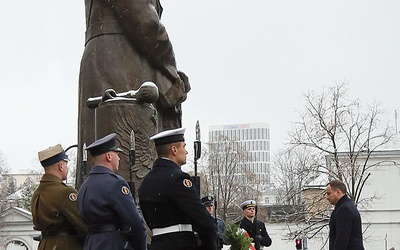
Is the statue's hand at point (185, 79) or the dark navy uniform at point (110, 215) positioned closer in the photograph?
the dark navy uniform at point (110, 215)

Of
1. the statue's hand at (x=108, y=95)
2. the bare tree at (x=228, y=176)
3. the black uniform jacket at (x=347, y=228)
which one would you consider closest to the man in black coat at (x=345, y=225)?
the black uniform jacket at (x=347, y=228)

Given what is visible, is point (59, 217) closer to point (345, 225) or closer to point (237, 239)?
point (345, 225)

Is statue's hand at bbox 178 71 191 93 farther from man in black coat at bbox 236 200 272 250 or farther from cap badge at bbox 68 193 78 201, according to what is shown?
cap badge at bbox 68 193 78 201

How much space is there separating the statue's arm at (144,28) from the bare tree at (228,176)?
47.3m

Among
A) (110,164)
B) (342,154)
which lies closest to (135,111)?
(110,164)

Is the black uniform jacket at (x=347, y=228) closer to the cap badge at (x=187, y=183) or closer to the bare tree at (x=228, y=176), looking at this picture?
the cap badge at (x=187, y=183)

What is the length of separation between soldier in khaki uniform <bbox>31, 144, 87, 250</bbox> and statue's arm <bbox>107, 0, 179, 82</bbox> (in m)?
2.96

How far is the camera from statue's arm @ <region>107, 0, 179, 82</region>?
1024cm

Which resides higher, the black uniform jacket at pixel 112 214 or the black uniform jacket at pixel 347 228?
the black uniform jacket at pixel 112 214

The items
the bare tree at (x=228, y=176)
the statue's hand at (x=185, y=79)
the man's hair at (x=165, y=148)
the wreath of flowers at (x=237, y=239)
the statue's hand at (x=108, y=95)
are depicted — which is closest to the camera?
the man's hair at (x=165, y=148)

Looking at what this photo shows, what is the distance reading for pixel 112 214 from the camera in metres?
6.60

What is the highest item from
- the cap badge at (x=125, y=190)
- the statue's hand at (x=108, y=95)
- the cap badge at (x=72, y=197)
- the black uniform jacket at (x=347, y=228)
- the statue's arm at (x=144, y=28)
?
the statue's arm at (x=144, y=28)

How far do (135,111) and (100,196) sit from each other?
10.3ft

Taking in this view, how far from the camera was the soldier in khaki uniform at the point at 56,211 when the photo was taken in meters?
7.47
